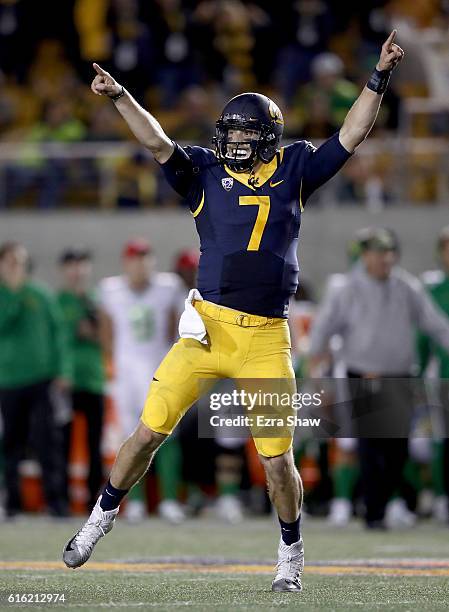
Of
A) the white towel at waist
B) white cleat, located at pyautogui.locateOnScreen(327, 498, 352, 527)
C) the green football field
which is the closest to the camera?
the green football field

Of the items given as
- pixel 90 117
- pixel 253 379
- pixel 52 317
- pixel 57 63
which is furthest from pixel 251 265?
pixel 57 63

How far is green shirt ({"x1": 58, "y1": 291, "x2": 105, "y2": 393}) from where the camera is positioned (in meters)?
11.7

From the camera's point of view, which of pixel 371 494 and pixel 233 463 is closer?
pixel 371 494

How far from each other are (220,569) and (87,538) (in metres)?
1.20

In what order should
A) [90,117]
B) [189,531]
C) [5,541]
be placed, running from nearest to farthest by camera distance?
[5,541], [189,531], [90,117]

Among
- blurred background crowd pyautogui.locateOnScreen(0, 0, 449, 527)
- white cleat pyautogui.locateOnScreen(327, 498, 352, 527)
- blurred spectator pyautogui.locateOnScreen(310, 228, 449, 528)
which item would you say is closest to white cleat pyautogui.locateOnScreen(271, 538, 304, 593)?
blurred spectator pyautogui.locateOnScreen(310, 228, 449, 528)

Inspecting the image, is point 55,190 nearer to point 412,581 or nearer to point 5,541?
point 5,541

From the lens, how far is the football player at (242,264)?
6.34 m

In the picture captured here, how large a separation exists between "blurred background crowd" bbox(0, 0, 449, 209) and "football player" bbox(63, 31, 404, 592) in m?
7.56

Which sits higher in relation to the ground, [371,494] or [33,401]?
[33,401]

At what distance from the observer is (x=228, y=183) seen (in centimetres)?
651

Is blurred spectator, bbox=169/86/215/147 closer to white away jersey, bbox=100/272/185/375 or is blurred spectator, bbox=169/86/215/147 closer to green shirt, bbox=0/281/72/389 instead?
white away jersey, bbox=100/272/185/375

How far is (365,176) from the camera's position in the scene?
14383 mm

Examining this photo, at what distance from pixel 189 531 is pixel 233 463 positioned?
1.61 metres
